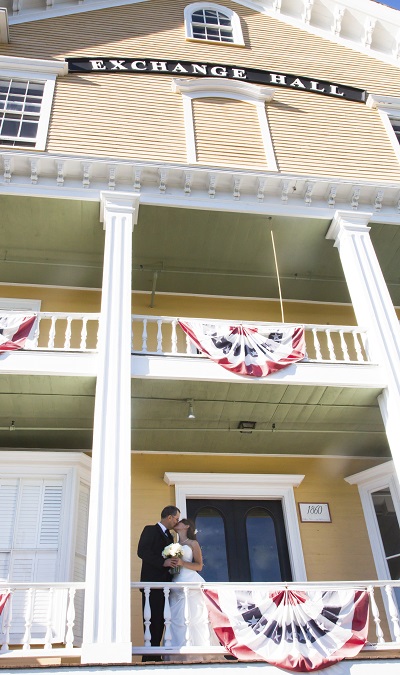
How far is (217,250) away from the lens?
36.2 ft

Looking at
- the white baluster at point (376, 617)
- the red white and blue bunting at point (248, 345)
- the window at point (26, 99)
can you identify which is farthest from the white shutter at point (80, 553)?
the window at point (26, 99)

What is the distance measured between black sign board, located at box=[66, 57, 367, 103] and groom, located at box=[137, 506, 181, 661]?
9185 mm

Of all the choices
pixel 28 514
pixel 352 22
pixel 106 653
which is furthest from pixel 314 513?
pixel 352 22

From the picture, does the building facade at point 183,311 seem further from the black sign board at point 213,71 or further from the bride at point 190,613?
the bride at point 190,613

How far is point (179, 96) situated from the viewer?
479 inches

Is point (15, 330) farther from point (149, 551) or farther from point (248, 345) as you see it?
point (149, 551)

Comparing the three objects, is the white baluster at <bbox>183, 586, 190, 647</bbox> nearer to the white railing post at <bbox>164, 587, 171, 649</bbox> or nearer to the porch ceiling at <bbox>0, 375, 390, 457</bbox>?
the white railing post at <bbox>164, 587, 171, 649</bbox>

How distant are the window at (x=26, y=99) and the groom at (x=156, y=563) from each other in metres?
6.87

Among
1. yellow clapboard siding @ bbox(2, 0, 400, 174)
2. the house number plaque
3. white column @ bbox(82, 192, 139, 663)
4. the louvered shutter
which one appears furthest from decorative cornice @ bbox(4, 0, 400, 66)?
the louvered shutter

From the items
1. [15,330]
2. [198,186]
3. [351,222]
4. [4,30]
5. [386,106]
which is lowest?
[15,330]

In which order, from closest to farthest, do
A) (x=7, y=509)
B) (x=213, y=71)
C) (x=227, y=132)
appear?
(x=7, y=509), (x=227, y=132), (x=213, y=71)

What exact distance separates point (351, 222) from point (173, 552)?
629 cm

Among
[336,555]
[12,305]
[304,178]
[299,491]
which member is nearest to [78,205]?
[12,305]

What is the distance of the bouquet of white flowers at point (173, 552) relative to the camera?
6.98 meters
